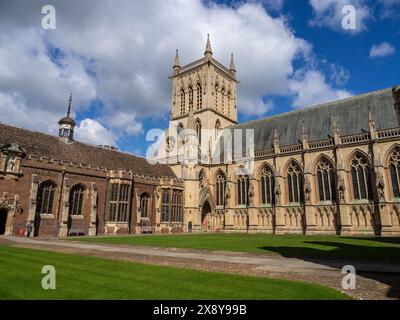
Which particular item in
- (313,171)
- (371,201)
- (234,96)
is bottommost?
(371,201)

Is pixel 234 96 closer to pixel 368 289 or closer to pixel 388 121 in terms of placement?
pixel 388 121

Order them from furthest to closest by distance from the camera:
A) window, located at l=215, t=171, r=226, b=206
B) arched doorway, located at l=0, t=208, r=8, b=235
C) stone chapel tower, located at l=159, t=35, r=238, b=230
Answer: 1. stone chapel tower, located at l=159, t=35, r=238, b=230
2. window, located at l=215, t=171, r=226, b=206
3. arched doorway, located at l=0, t=208, r=8, b=235

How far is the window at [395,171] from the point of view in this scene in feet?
102

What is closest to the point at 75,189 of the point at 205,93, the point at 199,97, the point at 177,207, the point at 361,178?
the point at 177,207

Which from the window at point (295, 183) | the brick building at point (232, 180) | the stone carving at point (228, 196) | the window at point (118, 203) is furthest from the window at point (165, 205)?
the window at point (295, 183)

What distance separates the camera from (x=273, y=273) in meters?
10.3

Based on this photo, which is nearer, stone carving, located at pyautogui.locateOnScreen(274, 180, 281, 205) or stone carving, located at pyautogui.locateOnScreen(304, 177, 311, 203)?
stone carving, located at pyautogui.locateOnScreen(304, 177, 311, 203)

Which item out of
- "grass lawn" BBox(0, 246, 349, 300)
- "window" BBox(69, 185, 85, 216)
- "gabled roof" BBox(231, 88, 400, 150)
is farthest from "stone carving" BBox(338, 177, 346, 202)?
"window" BBox(69, 185, 85, 216)

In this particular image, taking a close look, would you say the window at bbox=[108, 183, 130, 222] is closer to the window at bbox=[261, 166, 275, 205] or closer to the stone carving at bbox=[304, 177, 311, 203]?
the window at bbox=[261, 166, 275, 205]

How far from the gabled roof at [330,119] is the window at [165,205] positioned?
15.4 metres

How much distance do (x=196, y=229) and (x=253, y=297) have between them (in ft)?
123

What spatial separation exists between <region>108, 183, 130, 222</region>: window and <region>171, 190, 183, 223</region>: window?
27.1 feet

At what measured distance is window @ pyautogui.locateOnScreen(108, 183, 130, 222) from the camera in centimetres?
3523
